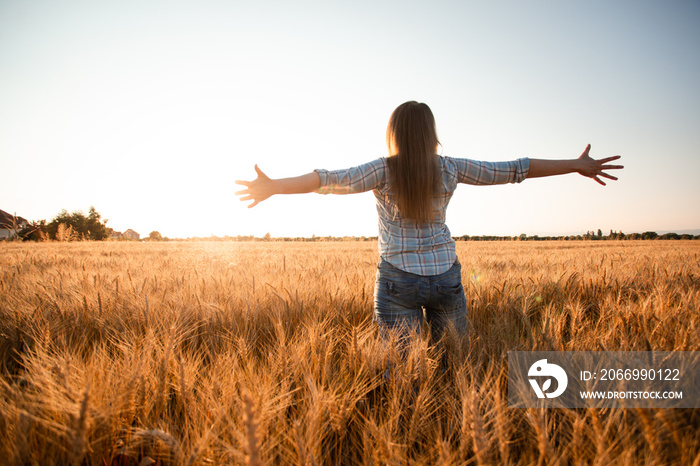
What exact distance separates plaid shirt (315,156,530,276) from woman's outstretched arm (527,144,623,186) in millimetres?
98

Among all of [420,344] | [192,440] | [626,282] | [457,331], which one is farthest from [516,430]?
[626,282]

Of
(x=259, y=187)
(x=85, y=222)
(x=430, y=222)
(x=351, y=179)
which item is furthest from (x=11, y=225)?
(x=430, y=222)

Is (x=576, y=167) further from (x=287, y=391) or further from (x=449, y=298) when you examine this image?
(x=287, y=391)

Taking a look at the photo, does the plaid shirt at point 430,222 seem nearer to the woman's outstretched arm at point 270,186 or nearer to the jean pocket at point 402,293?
the jean pocket at point 402,293

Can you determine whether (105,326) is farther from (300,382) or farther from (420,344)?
(420,344)

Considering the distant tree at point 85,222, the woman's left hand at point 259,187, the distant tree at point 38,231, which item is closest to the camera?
the woman's left hand at point 259,187

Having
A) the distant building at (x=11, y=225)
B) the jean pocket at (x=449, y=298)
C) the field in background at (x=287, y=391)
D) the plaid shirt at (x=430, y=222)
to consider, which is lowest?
the field in background at (x=287, y=391)

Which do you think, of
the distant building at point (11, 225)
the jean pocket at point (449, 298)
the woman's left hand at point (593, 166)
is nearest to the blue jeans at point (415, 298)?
the jean pocket at point (449, 298)

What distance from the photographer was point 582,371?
1.34m

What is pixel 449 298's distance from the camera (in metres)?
1.94

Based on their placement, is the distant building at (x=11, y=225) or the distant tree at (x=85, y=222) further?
the distant tree at (x=85, y=222)

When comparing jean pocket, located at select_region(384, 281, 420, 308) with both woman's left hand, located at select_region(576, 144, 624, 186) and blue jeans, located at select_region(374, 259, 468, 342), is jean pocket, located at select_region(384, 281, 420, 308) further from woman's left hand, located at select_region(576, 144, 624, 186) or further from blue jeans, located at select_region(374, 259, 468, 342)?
woman's left hand, located at select_region(576, 144, 624, 186)

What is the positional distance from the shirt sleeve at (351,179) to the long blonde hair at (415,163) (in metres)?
0.11

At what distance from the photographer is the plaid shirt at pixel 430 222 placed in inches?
75.5
